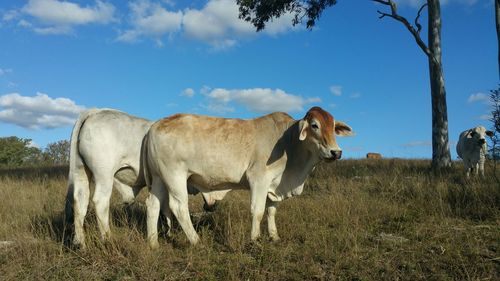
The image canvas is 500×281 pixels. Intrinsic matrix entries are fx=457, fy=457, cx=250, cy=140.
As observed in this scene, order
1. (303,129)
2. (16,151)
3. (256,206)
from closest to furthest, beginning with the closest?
(303,129) → (256,206) → (16,151)

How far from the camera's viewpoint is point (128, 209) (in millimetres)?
9523

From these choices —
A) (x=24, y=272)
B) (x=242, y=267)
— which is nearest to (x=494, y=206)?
(x=242, y=267)

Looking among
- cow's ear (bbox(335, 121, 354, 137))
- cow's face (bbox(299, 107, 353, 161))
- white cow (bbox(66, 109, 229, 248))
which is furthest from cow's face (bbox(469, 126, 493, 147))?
white cow (bbox(66, 109, 229, 248))

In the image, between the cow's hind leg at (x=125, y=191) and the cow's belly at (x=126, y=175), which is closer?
the cow's belly at (x=126, y=175)

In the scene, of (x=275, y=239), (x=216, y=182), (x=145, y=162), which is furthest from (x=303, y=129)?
(x=145, y=162)

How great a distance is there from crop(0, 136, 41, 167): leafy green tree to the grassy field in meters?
29.4

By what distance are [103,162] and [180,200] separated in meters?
1.27

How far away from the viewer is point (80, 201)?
6.93m

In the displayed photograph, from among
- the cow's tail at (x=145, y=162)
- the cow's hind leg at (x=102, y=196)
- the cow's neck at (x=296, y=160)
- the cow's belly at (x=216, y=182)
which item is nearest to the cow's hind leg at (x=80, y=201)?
the cow's hind leg at (x=102, y=196)

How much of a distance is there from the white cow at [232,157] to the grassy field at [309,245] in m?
0.55

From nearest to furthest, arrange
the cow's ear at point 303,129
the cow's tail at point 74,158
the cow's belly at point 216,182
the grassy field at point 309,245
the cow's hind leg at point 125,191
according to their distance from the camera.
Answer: the grassy field at point 309,245, the cow's ear at point 303,129, the cow's belly at point 216,182, the cow's tail at point 74,158, the cow's hind leg at point 125,191

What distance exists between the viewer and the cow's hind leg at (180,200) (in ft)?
22.2

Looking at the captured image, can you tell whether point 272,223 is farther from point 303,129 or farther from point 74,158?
point 74,158

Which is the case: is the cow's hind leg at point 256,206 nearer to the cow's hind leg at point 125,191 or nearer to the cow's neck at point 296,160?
the cow's neck at point 296,160
